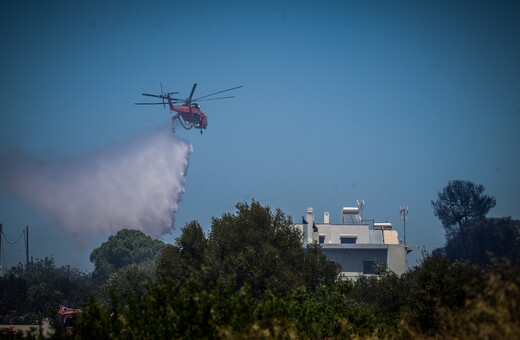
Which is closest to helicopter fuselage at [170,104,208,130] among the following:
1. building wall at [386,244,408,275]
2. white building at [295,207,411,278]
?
white building at [295,207,411,278]

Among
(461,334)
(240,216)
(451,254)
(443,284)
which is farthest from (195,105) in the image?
(461,334)

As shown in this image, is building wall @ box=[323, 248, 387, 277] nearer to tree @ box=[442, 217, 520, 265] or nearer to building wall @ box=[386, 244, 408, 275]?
building wall @ box=[386, 244, 408, 275]

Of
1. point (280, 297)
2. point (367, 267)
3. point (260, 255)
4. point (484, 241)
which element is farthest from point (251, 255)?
point (484, 241)

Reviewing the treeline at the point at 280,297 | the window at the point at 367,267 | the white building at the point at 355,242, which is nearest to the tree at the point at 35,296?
the treeline at the point at 280,297

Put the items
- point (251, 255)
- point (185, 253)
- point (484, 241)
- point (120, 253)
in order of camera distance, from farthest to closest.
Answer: point (120, 253) → point (484, 241) → point (185, 253) → point (251, 255)

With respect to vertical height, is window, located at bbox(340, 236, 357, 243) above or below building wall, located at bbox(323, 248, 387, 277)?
above

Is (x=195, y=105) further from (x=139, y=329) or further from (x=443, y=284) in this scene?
(x=139, y=329)

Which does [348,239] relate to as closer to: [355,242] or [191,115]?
[355,242]
